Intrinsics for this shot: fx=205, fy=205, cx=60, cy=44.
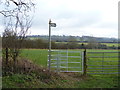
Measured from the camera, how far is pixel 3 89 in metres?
6.59

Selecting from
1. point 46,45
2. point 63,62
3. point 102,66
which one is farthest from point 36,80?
point 102,66

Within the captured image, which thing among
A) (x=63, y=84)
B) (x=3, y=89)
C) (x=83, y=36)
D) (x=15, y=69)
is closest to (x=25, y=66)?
(x=15, y=69)

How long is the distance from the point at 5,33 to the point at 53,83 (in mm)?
2974

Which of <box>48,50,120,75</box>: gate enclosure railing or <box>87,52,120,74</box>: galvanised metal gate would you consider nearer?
<box>48,50,120,75</box>: gate enclosure railing

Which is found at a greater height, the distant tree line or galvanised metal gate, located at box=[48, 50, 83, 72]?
the distant tree line

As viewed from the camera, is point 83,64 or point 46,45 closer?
point 83,64

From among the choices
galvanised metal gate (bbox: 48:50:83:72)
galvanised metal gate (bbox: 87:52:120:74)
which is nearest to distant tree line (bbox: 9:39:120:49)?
galvanised metal gate (bbox: 48:50:83:72)

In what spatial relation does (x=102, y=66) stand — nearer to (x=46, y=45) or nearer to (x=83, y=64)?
(x=83, y=64)

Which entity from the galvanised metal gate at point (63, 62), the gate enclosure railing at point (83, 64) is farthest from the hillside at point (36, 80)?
the galvanised metal gate at point (63, 62)

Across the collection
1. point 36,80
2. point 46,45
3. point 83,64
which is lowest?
point 36,80

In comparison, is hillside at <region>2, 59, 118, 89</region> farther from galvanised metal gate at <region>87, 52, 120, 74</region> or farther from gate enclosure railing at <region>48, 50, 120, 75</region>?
galvanised metal gate at <region>87, 52, 120, 74</region>

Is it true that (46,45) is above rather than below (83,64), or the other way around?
above

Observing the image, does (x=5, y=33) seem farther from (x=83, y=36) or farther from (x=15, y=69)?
(x=83, y=36)

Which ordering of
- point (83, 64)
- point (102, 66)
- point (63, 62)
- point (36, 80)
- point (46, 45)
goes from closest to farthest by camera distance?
point (36, 80), point (83, 64), point (63, 62), point (102, 66), point (46, 45)
